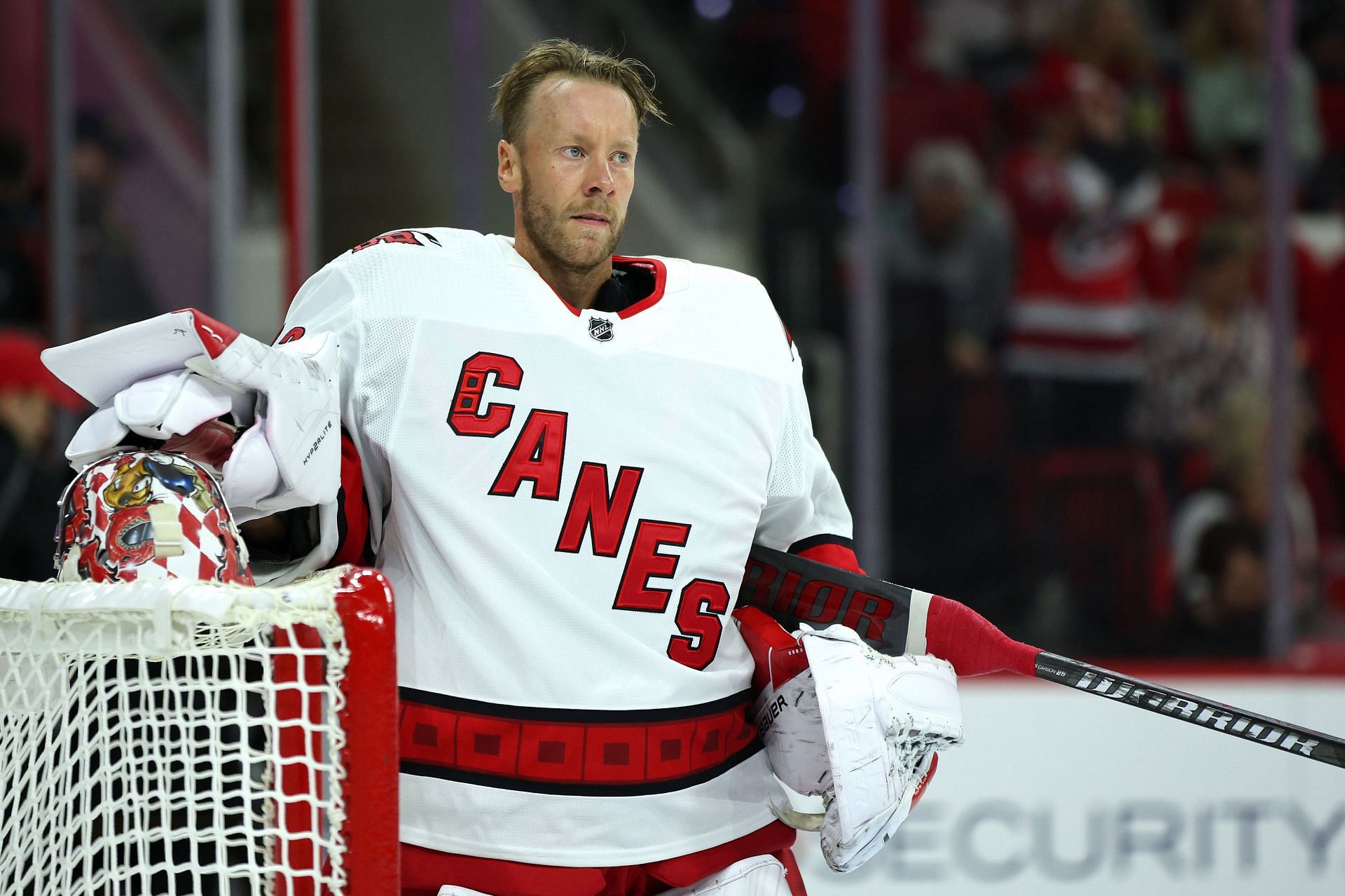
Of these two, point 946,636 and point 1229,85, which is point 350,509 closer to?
point 946,636

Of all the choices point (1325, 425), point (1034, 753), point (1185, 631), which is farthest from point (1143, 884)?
point (1325, 425)

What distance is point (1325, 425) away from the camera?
141 inches

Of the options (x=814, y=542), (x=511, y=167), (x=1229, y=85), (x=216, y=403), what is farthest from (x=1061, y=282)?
(x=216, y=403)

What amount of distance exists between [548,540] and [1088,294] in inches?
91.5

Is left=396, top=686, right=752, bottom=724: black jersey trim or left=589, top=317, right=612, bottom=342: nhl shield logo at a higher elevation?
left=589, top=317, right=612, bottom=342: nhl shield logo

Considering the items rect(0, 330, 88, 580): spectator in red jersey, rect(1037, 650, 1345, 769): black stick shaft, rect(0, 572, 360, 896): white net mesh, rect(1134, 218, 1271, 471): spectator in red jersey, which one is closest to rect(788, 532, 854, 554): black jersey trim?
rect(1037, 650, 1345, 769): black stick shaft

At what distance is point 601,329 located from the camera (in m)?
1.48

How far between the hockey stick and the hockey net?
572 millimetres

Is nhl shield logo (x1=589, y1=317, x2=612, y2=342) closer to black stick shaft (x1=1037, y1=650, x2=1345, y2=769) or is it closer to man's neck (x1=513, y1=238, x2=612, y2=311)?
man's neck (x1=513, y1=238, x2=612, y2=311)

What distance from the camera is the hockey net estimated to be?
1072 millimetres

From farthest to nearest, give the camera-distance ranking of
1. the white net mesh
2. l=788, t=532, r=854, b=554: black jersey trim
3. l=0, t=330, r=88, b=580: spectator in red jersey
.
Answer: l=0, t=330, r=88, b=580: spectator in red jersey → l=788, t=532, r=854, b=554: black jersey trim → the white net mesh

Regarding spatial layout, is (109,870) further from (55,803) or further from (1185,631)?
(1185,631)

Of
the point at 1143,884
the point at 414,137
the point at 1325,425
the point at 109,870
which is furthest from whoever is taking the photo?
the point at 1325,425

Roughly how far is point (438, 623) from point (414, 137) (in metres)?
2.13
